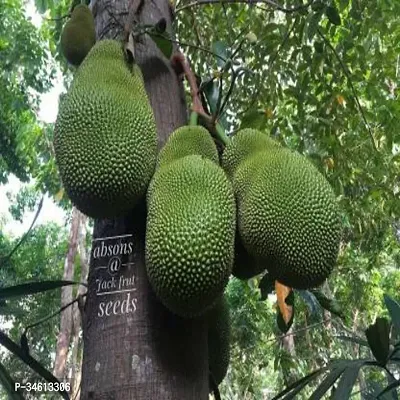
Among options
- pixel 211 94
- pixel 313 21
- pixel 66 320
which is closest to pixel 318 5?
pixel 313 21

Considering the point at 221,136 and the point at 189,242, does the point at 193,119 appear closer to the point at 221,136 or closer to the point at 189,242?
the point at 221,136

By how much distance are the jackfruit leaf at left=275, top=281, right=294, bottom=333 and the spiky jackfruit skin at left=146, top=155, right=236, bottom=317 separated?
466 millimetres

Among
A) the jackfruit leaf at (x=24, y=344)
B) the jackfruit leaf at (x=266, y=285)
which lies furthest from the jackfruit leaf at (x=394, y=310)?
the jackfruit leaf at (x=24, y=344)

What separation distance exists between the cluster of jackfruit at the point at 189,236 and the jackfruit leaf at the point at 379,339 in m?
0.28

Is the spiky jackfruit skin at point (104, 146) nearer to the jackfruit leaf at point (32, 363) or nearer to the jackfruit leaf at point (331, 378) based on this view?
the jackfruit leaf at point (32, 363)

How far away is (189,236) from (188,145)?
19 centimetres

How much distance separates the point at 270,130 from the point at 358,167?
0.48 meters

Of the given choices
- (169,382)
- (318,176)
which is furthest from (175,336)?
(318,176)

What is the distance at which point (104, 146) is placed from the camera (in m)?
0.71

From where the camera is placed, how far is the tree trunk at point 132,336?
64cm

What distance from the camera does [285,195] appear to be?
72cm

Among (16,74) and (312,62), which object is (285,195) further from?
(16,74)

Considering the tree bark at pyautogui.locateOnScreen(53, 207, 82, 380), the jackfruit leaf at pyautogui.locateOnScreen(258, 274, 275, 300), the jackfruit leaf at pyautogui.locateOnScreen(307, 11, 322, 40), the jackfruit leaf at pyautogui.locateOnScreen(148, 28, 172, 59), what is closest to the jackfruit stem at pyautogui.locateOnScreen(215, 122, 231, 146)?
the jackfruit leaf at pyautogui.locateOnScreen(148, 28, 172, 59)

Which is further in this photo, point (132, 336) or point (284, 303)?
point (284, 303)
